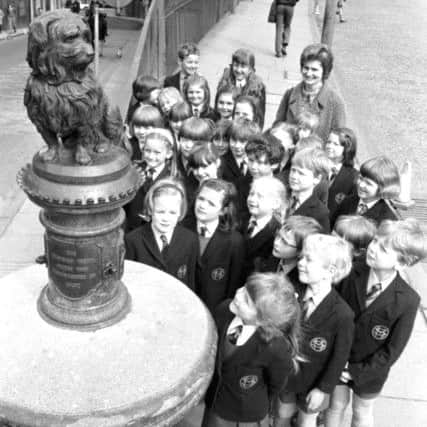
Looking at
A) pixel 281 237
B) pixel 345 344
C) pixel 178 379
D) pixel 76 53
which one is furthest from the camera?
pixel 281 237

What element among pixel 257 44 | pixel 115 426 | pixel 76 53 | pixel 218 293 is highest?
pixel 76 53

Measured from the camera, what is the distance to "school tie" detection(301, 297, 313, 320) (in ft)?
11.4

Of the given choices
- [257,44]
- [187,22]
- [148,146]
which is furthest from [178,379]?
[257,44]

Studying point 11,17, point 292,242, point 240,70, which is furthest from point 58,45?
point 11,17

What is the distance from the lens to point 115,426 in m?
2.47

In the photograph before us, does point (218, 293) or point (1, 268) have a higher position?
point (218, 293)

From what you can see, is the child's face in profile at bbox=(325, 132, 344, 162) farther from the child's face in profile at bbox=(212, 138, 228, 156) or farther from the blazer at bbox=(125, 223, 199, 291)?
the blazer at bbox=(125, 223, 199, 291)

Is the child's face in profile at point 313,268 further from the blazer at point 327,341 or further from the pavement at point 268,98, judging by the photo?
the pavement at point 268,98

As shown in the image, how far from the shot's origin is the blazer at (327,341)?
11.3ft

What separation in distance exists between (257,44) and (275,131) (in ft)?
39.9

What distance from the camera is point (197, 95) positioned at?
6344mm

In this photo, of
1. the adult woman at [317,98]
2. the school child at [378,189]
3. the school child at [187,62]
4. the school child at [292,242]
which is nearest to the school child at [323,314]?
the school child at [292,242]

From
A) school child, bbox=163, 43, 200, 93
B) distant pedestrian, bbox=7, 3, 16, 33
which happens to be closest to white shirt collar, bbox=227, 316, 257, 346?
school child, bbox=163, 43, 200, 93

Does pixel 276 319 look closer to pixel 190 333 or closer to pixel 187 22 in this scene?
pixel 190 333
